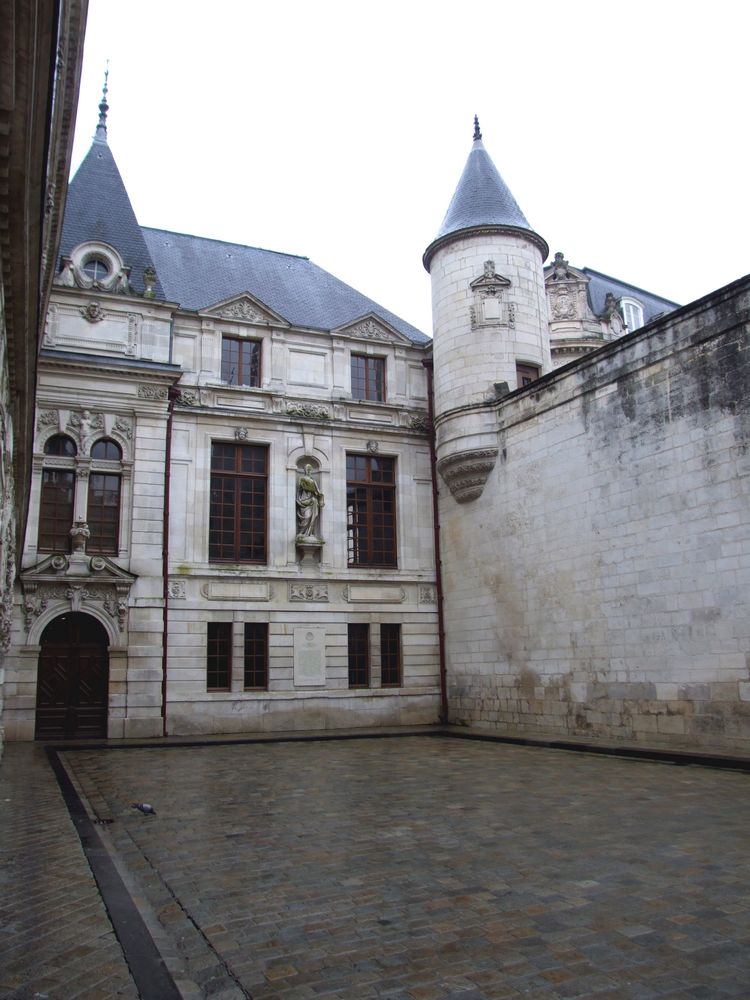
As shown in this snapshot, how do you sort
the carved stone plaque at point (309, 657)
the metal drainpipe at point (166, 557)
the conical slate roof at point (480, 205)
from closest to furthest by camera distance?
the metal drainpipe at point (166, 557) → the carved stone plaque at point (309, 657) → the conical slate roof at point (480, 205)

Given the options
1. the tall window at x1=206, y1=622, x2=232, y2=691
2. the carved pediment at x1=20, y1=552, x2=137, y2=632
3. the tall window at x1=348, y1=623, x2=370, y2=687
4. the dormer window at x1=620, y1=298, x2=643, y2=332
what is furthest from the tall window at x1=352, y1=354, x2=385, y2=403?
the dormer window at x1=620, y1=298, x2=643, y2=332

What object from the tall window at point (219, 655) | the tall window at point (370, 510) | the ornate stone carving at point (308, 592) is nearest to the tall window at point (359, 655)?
the ornate stone carving at point (308, 592)

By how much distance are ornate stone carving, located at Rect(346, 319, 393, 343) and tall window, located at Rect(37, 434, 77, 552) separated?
7991 mm

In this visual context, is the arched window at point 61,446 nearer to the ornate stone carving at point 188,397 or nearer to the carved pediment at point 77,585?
the carved pediment at point 77,585

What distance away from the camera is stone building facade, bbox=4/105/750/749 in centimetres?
1441

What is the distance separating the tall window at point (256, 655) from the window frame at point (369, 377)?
6760 mm

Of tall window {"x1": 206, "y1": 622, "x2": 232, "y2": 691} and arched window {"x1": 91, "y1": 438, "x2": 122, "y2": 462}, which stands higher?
arched window {"x1": 91, "y1": 438, "x2": 122, "y2": 462}

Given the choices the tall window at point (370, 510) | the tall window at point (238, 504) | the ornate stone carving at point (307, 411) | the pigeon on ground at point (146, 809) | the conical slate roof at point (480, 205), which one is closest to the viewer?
the pigeon on ground at point (146, 809)

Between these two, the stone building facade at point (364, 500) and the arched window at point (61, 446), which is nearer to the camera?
the stone building facade at point (364, 500)

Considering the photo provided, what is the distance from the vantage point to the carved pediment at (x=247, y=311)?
68.3 feet

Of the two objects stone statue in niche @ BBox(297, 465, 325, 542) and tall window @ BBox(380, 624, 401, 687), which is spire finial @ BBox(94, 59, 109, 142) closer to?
stone statue in niche @ BBox(297, 465, 325, 542)

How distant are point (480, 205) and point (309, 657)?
12.2 m

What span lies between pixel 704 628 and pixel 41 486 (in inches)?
543

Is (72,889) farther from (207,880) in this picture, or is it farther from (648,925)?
(648,925)
